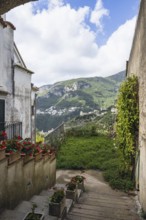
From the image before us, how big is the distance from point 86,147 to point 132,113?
6683 millimetres

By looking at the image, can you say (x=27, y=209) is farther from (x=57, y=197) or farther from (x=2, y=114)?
(x=2, y=114)

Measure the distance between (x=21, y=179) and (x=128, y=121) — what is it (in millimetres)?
4127

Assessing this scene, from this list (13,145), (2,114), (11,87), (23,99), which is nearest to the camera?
(13,145)

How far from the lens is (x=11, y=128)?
9.20 m

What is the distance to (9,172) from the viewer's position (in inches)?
189

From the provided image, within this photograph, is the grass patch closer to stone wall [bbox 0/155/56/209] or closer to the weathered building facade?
the weathered building facade

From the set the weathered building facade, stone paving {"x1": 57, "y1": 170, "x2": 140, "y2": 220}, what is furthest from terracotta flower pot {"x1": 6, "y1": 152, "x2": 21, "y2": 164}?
the weathered building facade

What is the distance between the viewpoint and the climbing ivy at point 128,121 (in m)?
7.73

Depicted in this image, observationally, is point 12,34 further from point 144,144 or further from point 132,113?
point 144,144

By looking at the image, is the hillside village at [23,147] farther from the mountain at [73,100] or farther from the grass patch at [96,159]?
the mountain at [73,100]

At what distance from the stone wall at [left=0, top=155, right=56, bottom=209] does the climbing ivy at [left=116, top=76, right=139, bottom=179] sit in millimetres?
2821

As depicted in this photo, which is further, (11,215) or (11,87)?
(11,87)

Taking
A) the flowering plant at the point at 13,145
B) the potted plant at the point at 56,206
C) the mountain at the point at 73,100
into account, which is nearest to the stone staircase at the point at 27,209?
the potted plant at the point at 56,206

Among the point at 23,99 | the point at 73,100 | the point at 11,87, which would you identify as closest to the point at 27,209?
the point at 11,87
